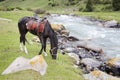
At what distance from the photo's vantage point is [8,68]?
52.7 feet

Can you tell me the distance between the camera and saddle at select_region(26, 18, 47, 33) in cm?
1802

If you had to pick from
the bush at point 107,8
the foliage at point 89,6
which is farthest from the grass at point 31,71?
the foliage at point 89,6

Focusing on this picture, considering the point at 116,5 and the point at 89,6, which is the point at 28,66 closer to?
the point at 116,5

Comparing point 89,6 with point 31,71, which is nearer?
point 31,71

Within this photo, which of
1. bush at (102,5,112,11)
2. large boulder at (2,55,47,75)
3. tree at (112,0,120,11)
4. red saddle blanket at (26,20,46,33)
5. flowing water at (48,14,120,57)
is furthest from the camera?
bush at (102,5,112,11)

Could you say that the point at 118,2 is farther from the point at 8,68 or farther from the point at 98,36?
the point at 8,68

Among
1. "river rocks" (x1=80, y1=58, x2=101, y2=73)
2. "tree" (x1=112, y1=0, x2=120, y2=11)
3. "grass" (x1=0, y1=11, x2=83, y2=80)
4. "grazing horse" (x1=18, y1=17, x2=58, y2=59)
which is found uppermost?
"grazing horse" (x1=18, y1=17, x2=58, y2=59)

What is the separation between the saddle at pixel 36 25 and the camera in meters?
18.0

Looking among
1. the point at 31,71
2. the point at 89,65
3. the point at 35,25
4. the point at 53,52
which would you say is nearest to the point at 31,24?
the point at 35,25

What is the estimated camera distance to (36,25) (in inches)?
723

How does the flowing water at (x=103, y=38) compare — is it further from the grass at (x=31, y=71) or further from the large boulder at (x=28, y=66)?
the large boulder at (x=28, y=66)

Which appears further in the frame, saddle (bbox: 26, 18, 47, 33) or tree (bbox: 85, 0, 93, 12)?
tree (bbox: 85, 0, 93, 12)

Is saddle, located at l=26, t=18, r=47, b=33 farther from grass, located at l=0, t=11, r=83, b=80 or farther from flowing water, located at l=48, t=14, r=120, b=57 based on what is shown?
flowing water, located at l=48, t=14, r=120, b=57

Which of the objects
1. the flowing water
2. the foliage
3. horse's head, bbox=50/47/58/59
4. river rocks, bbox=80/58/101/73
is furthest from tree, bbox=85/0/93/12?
horse's head, bbox=50/47/58/59
